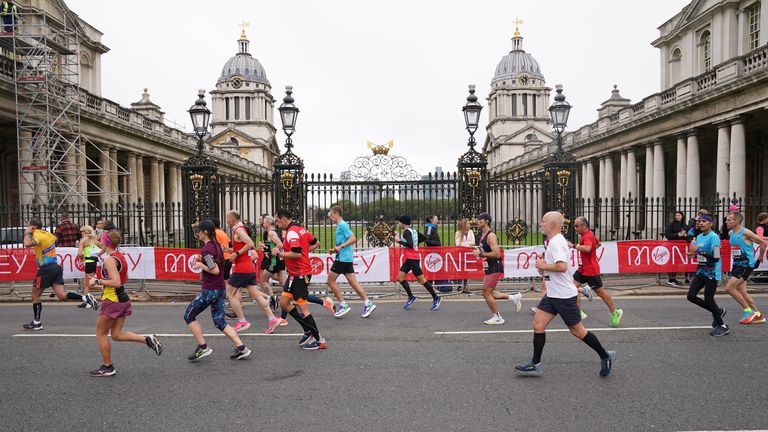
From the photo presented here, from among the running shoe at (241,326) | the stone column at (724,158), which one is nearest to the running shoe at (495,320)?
the running shoe at (241,326)

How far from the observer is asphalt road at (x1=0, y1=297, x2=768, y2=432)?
4.87 metres

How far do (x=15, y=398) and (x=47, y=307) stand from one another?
21.9ft

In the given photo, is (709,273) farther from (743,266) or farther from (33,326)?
(33,326)

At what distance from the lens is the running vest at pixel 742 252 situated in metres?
8.60

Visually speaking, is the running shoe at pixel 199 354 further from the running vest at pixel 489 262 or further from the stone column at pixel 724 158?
the stone column at pixel 724 158

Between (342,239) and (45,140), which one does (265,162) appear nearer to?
(45,140)

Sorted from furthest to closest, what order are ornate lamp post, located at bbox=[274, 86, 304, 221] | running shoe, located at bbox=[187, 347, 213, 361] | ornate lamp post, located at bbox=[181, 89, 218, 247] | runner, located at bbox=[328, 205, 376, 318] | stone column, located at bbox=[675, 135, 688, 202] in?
stone column, located at bbox=[675, 135, 688, 202]
ornate lamp post, located at bbox=[274, 86, 304, 221]
ornate lamp post, located at bbox=[181, 89, 218, 247]
runner, located at bbox=[328, 205, 376, 318]
running shoe, located at bbox=[187, 347, 213, 361]

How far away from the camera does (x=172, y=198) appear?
4306 centimetres

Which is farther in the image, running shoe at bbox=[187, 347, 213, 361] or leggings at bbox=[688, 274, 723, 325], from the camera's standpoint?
leggings at bbox=[688, 274, 723, 325]

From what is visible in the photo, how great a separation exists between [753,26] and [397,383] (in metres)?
28.7

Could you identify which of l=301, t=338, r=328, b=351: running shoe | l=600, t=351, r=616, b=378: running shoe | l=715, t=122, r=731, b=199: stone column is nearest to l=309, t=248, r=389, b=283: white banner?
l=301, t=338, r=328, b=351: running shoe

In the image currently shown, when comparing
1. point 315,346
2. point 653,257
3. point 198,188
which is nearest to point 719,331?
point 653,257

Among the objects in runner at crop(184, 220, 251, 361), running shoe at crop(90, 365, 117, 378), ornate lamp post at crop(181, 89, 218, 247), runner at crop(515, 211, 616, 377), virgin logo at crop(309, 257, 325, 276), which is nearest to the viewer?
runner at crop(515, 211, 616, 377)

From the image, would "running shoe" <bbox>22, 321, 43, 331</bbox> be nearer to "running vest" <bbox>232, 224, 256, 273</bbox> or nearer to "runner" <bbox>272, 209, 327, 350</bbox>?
"running vest" <bbox>232, 224, 256, 273</bbox>
